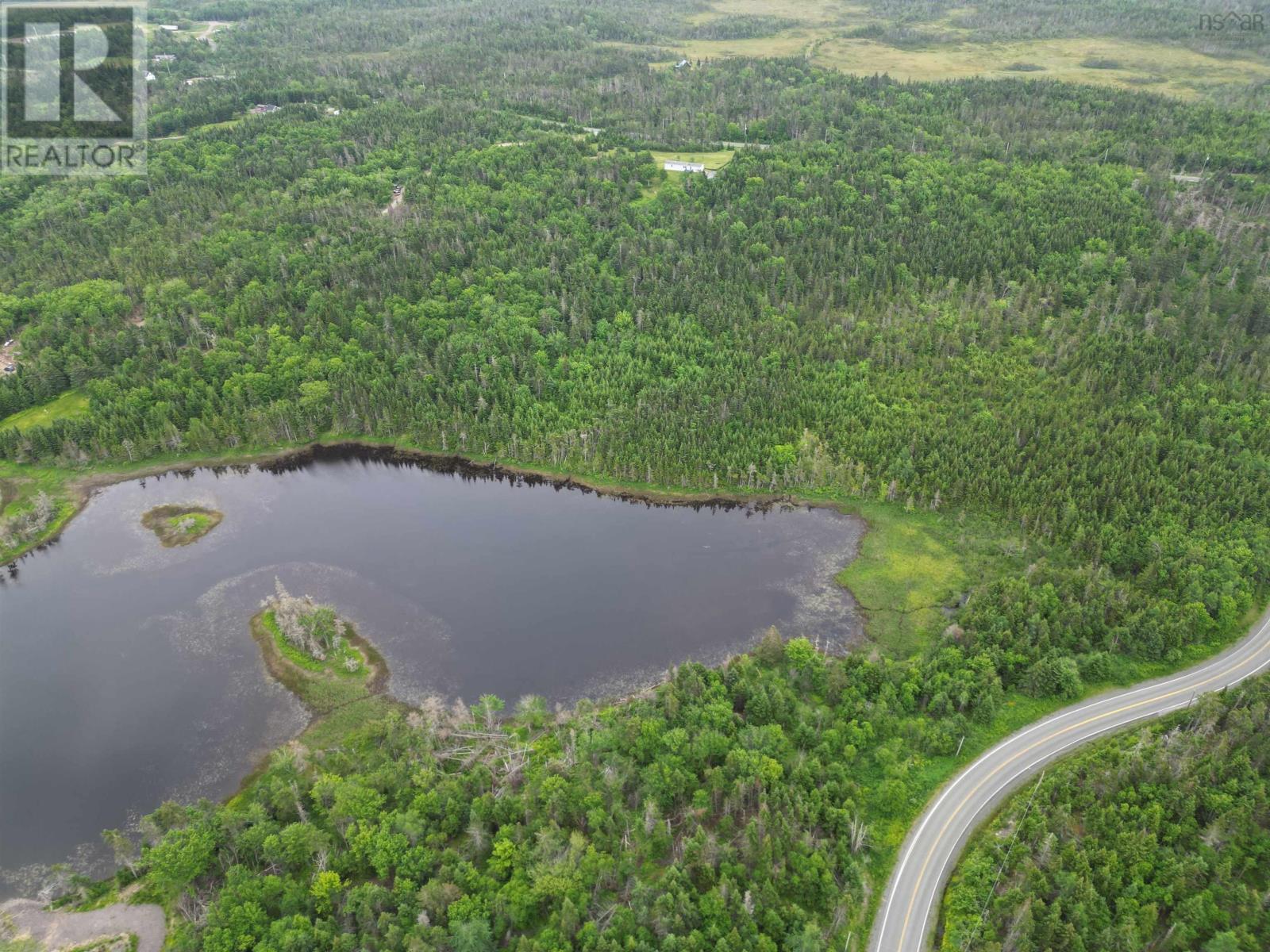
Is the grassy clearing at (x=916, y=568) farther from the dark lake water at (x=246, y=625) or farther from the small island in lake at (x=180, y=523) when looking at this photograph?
the small island in lake at (x=180, y=523)

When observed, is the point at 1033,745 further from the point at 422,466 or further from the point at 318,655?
the point at 422,466

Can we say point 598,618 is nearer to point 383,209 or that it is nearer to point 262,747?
point 262,747

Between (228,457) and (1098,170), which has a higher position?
(1098,170)

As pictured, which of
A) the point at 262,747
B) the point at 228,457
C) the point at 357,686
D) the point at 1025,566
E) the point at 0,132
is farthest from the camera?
the point at 0,132

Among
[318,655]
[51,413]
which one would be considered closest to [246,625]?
[318,655]

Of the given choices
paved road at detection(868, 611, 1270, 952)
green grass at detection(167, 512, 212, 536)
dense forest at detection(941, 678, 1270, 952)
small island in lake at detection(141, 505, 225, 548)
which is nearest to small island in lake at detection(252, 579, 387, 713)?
small island in lake at detection(141, 505, 225, 548)

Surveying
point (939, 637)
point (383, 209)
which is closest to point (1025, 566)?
point (939, 637)
